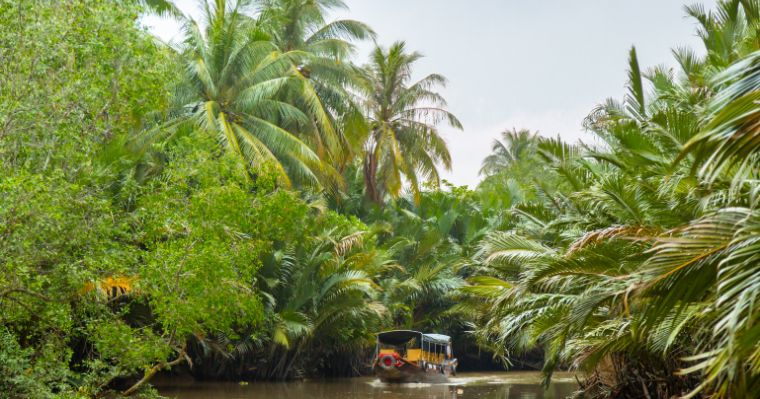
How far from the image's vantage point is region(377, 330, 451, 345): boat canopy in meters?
29.2

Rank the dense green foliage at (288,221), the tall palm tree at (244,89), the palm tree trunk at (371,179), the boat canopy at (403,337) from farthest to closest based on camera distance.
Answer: the palm tree trunk at (371,179) < the boat canopy at (403,337) < the tall palm tree at (244,89) < the dense green foliage at (288,221)

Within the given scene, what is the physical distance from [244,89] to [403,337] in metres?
10.9

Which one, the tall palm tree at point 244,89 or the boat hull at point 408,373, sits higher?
the tall palm tree at point 244,89

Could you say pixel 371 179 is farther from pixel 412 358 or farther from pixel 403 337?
pixel 412 358

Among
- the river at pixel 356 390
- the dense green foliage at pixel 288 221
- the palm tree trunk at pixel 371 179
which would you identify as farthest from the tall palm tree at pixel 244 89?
the palm tree trunk at pixel 371 179

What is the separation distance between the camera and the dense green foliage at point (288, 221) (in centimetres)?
502

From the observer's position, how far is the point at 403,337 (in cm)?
2970

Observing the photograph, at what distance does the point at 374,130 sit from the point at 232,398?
1565 centimetres

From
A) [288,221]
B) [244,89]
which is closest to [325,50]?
[244,89]

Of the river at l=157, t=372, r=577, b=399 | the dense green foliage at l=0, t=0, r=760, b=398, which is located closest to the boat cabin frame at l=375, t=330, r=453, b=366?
the dense green foliage at l=0, t=0, r=760, b=398

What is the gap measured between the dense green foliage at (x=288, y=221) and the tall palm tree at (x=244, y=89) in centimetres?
7

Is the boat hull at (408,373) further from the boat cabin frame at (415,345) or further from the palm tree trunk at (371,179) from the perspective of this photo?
the palm tree trunk at (371,179)

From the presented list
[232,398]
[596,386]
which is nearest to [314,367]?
[232,398]

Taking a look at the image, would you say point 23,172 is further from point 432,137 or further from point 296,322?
point 432,137
